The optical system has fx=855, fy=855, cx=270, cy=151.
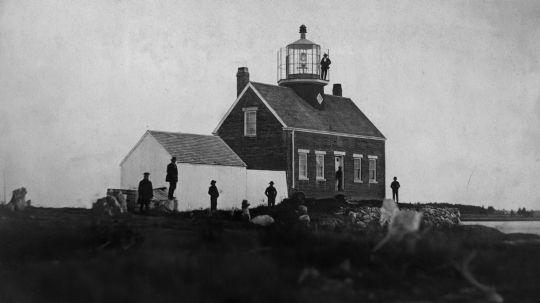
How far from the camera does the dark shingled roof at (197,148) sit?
28891 millimetres

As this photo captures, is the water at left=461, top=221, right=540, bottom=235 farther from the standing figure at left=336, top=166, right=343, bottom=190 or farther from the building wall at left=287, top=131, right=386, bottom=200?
the standing figure at left=336, top=166, right=343, bottom=190

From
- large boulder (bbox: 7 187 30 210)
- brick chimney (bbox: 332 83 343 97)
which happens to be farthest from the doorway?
large boulder (bbox: 7 187 30 210)

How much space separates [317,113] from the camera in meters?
36.1

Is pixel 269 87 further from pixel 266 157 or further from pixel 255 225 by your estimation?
pixel 255 225

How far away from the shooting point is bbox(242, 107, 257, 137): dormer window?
34406mm

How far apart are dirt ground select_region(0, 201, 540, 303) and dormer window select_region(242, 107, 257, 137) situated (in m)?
17.0

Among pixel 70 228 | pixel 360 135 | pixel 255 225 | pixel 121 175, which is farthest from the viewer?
pixel 360 135

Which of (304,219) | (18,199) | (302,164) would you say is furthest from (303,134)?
(18,199)

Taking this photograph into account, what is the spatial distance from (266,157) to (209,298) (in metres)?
21.0

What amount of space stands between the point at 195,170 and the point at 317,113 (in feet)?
28.1

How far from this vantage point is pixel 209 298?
42.5 feet

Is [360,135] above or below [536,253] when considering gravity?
above

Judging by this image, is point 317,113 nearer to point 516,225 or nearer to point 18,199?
point 516,225

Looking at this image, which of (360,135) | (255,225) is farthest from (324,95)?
(255,225)
